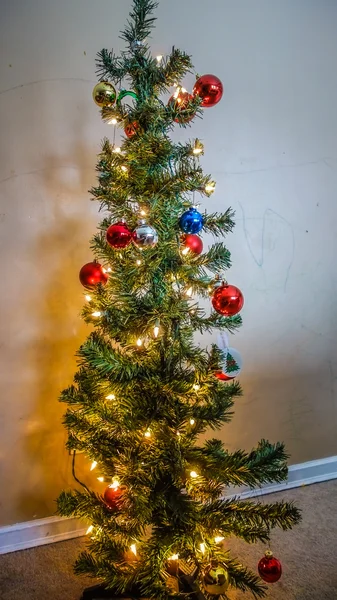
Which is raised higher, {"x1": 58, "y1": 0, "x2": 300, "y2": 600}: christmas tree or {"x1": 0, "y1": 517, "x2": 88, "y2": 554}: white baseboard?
{"x1": 58, "y1": 0, "x2": 300, "y2": 600}: christmas tree

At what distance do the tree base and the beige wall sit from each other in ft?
1.32

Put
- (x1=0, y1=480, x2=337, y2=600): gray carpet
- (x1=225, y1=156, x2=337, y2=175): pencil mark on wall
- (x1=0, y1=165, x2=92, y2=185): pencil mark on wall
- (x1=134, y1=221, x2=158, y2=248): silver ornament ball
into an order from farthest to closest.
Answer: (x1=225, y1=156, x2=337, y2=175): pencil mark on wall
(x1=0, y1=165, x2=92, y2=185): pencil mark on wall
(x1=0, y1=480, x2=337, y2=600): gray carpet
(x1=134, y1=221, x2=158, y2=248): silver ornament ball

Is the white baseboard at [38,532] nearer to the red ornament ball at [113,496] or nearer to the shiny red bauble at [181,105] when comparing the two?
the red ornament ball at [113,496]

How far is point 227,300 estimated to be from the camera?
101 centimetres

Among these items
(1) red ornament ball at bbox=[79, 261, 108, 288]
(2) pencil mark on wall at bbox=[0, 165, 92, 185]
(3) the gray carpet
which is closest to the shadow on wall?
(2) pencil mark on wall at bbox=[0, 165, 92, 185]

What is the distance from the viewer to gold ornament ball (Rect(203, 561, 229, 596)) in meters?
1.07

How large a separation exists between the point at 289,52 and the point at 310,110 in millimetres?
231

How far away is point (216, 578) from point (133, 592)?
0.84 feet

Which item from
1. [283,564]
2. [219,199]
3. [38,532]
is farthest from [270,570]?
[219,199]

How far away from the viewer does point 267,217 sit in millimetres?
1681

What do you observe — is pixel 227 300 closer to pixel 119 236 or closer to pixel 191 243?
pixel 191 243

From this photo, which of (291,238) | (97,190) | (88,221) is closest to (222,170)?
(291,238)

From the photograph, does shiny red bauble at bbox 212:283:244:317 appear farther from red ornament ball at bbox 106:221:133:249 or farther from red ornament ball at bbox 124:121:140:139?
red ornament ball at bbox 124:121:140:139

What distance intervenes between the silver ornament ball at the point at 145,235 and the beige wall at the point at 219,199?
0.59 m
